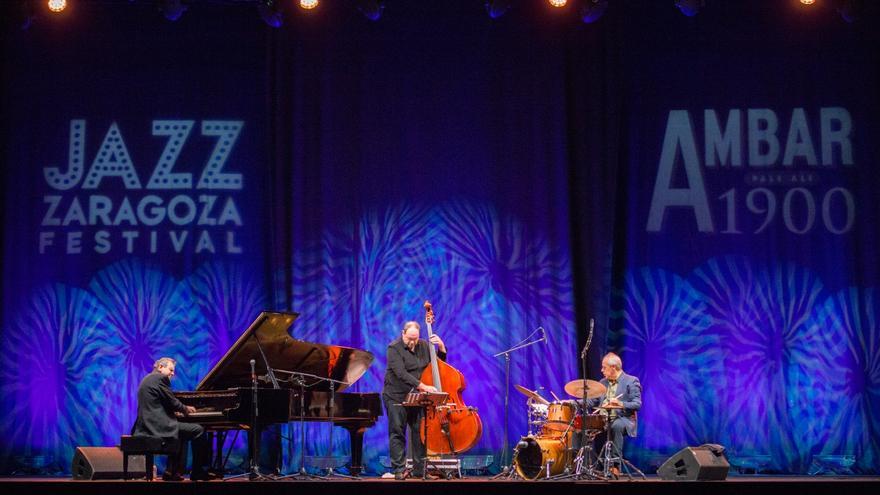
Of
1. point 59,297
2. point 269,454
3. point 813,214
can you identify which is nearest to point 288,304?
point 269,454

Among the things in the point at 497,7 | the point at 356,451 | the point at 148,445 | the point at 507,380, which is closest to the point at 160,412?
the point at 148,445

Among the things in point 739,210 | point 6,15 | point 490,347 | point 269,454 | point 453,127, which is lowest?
point 269,454

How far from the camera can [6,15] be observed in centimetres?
1091

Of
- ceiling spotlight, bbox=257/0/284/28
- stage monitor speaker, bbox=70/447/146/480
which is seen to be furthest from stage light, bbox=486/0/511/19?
stage monitor speaker, bbox=70/447/146/480

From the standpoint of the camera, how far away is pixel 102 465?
9664 millimetres

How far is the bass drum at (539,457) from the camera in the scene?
898 centimetres

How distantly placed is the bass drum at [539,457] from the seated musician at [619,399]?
1.64ft

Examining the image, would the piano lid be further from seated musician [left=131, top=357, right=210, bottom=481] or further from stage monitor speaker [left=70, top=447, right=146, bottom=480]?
stage monitor speaker [left=70, top=447, right=146, bottom=480]

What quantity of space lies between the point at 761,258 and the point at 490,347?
310cm

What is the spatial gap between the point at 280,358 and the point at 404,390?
123 cm

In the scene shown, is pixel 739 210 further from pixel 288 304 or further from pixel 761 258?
pixel 288 304

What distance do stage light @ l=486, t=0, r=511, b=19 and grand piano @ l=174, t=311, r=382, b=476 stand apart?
3.76 m

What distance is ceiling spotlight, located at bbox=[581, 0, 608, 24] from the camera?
10719mm

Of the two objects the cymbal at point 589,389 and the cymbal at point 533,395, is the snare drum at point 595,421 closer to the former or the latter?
the cymbal at point 589,389
